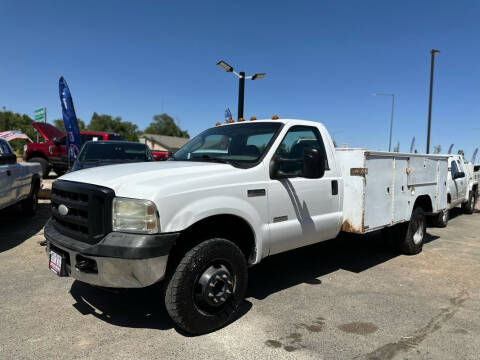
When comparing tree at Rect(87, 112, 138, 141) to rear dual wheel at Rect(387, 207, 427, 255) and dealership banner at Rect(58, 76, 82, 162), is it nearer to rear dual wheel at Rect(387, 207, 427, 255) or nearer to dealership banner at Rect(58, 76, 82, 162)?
dealership banner at Rect(58, 76, 82, 162)

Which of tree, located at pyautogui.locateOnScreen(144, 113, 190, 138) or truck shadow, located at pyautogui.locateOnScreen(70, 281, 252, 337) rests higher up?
tree, located at pyautogui.locateOnScreen(144, 113, 190, 138)

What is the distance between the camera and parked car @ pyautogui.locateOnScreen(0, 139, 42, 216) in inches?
235

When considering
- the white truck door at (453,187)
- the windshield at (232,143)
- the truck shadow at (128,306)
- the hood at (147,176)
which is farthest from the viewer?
the white truck door at (453,187)

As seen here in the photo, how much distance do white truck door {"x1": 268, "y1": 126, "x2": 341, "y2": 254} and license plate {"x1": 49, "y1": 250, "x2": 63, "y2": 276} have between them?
1887 mm

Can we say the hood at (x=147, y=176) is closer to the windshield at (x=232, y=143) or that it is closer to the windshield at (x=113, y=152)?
the windshield at (x=232, y=143)

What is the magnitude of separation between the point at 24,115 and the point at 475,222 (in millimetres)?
67282

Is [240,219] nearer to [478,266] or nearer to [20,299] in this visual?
[20,299]

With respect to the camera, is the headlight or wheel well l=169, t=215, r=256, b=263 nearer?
the headlight

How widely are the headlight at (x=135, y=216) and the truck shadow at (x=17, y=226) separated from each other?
3913mm

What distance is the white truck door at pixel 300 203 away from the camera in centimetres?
361

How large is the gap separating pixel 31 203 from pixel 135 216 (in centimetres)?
624

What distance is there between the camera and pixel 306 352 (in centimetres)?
286

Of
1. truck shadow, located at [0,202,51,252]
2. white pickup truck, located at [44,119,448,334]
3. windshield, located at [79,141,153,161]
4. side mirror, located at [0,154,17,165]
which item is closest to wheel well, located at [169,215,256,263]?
white pickup truck, located at [44,119,448,334]

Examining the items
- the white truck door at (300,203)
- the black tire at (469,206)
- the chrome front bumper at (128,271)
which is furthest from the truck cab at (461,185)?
the chrome front bumper at (128,271)
